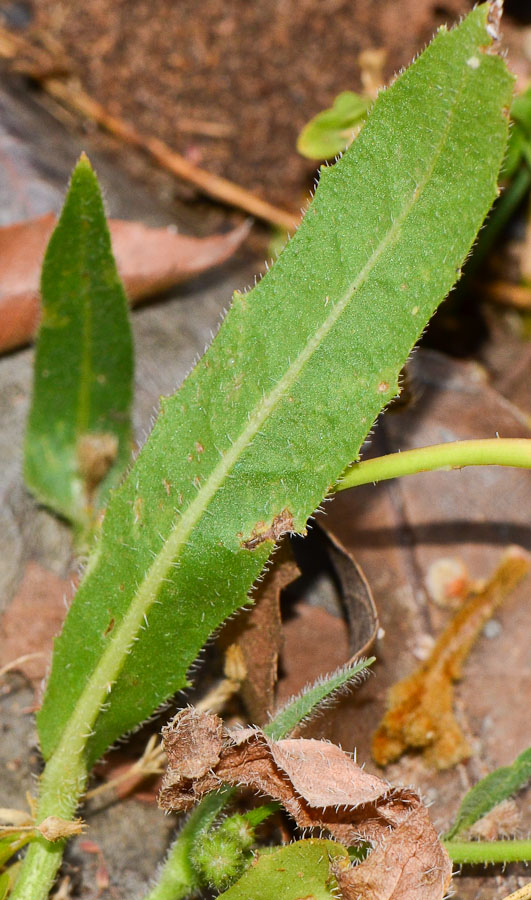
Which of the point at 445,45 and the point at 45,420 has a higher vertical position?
the point at 445,45

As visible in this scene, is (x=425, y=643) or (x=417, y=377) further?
(x=417, y=377)

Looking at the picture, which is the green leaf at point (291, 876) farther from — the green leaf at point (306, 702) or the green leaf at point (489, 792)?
the green leaf at point (489, 792)

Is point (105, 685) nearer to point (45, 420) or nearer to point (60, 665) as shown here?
point (60, 665)

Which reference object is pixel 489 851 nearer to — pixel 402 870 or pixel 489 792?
pixel 489 792

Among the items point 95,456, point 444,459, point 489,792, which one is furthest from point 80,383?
point 489,792

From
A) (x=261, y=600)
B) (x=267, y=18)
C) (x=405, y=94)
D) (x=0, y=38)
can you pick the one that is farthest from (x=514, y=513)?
(x=0, y=38)

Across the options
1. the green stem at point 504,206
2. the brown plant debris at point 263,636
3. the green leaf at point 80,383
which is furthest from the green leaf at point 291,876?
the green stem at point 504,206
